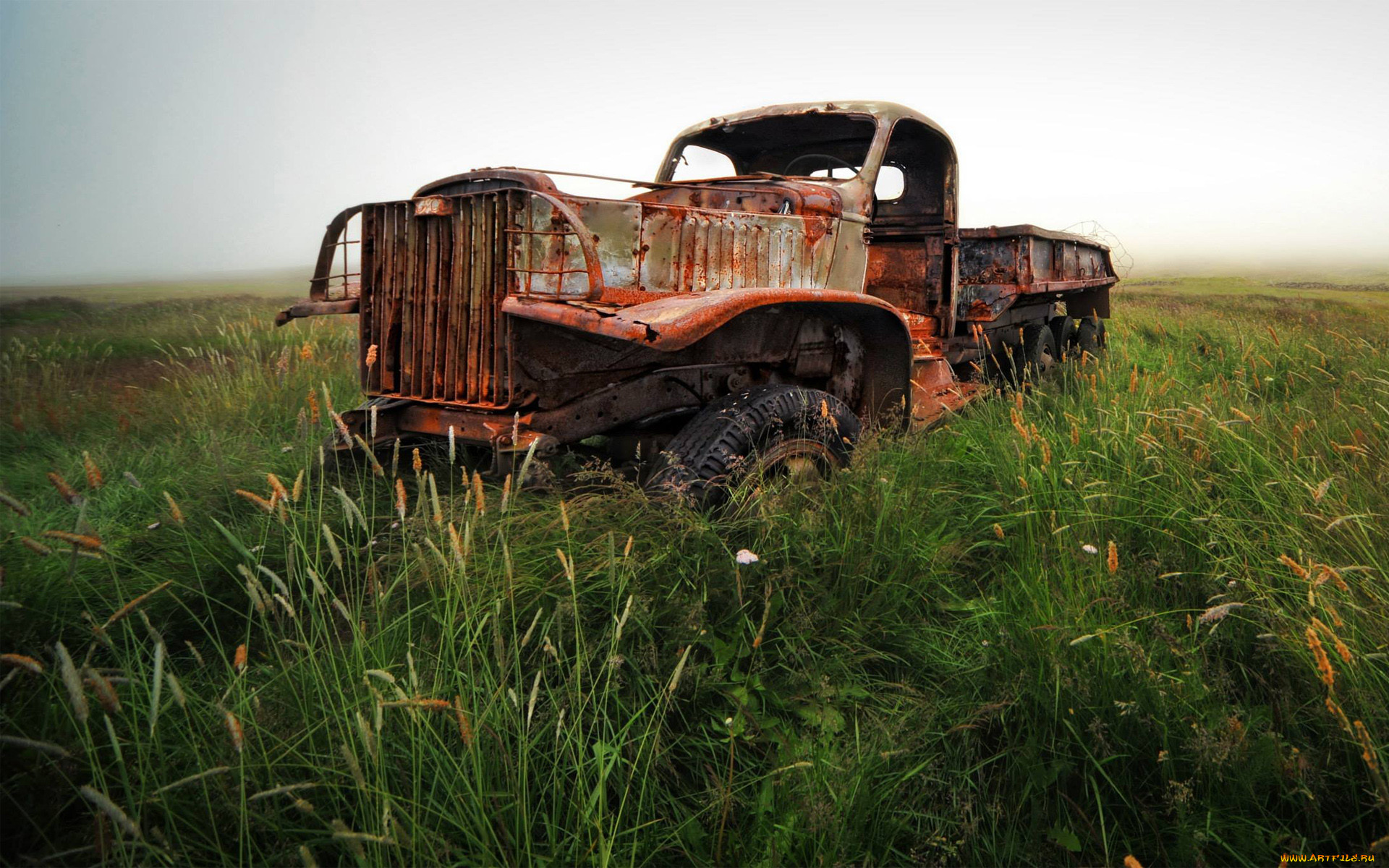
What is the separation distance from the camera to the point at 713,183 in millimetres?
4488

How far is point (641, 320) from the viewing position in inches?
115

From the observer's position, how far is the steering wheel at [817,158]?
551 centimetres

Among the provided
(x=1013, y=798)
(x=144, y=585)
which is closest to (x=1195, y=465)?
(x=1013, y=798)

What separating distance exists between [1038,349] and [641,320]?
5.59 meters

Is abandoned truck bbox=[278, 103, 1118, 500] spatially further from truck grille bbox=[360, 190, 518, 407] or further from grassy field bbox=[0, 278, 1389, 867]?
grassy field bbox=[0, 278, 1389, 867]

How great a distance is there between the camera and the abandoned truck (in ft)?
10.7

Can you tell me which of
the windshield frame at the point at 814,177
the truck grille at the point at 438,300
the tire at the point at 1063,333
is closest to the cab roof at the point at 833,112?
the windshield frame at the point at 814,177

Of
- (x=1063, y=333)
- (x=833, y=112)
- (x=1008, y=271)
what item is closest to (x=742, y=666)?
(x=833, y=112)

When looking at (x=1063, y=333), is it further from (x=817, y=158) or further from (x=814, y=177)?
(x=814, y=177)

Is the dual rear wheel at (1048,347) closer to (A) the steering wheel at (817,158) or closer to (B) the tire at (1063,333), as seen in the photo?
(B) the tire at (1063,333)

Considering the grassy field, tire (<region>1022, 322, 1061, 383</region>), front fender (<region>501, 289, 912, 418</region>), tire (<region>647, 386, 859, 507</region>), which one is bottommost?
the grassy field

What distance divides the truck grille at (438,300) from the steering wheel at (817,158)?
286 centimetres

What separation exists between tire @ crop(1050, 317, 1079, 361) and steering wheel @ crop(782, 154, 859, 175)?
3709 mm

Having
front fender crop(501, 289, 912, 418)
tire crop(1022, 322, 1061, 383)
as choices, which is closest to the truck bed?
tire crop(1022, 322, 1061, 383)
